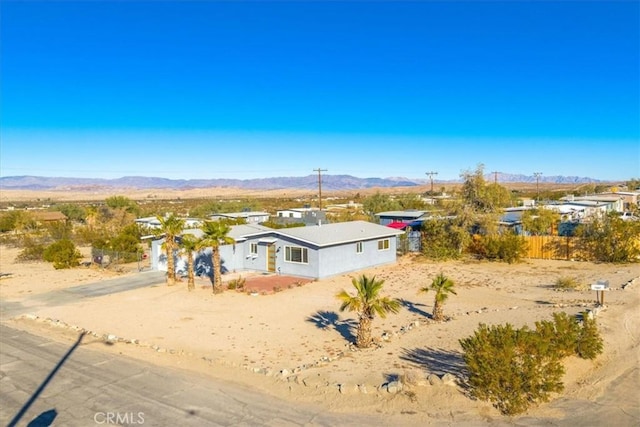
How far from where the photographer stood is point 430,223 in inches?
1505

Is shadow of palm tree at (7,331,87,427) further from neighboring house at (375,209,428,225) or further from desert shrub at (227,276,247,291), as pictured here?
neighboring house at (375,209,428,225)

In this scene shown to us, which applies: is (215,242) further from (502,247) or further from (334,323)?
(502,247)

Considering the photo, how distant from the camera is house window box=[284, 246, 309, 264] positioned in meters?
30.1

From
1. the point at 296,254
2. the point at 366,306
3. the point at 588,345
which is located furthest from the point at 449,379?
the point at 296,254

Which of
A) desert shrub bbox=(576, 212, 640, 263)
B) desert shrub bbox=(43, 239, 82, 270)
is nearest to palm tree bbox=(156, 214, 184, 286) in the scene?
desert shrub bbox=(43, 239, 82, 270)

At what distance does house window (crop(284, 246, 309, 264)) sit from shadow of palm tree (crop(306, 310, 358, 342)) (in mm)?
8787

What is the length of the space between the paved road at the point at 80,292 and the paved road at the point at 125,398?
862 cm

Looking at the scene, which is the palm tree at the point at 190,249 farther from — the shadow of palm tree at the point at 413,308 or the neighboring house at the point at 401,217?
the neighboring house at the point at 401,217

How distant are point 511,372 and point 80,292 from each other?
23.5 metres

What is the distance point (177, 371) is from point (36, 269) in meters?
26.4

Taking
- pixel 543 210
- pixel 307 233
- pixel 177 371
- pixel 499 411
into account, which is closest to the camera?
pixel 499 411

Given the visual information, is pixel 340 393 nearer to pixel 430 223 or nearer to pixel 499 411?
pixel 499 411

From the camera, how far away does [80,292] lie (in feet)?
88.4

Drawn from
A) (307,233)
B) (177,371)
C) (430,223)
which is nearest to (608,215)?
(430,223)
